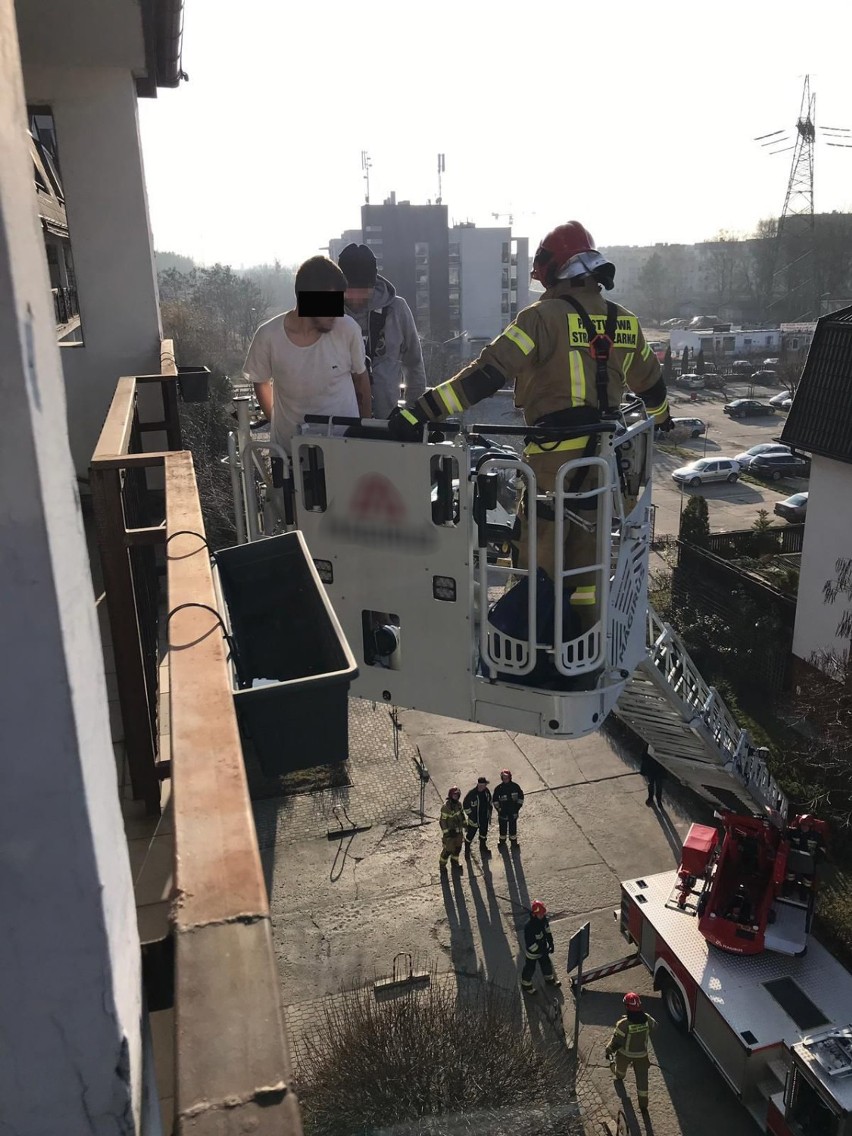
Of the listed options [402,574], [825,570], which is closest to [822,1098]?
[402,574]

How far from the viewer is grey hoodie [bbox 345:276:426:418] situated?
5.94 m

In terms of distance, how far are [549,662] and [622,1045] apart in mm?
5164

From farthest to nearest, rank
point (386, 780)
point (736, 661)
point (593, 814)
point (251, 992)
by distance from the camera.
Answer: point (736, 661), point (386, 780), point (593, 814), point (251, 992)

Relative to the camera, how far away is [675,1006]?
9.39m

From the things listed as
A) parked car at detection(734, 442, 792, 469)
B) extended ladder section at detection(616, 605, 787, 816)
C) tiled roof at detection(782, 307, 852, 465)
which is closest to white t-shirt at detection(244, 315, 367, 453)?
extended ladder section at detection(616, 605, 787, 816)

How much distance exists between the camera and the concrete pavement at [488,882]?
30.5 ft

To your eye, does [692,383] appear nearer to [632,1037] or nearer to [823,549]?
[823,549]

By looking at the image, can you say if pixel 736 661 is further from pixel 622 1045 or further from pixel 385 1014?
pixel 385 1014

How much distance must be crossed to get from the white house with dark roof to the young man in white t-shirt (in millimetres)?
10708

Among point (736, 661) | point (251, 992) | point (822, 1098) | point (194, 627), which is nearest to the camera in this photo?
point (251, 992)

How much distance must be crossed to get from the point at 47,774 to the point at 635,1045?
8.96 metres

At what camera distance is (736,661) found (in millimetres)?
16328

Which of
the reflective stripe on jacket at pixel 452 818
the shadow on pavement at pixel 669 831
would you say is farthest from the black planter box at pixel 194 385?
the shadow on pavement at pixel 669 831

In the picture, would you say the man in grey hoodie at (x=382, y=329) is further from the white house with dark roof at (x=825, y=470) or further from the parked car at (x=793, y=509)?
the parked car at (x=793, y=509)
